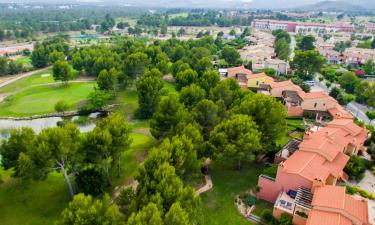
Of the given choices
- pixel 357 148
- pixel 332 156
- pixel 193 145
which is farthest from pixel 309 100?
pixel 193 145

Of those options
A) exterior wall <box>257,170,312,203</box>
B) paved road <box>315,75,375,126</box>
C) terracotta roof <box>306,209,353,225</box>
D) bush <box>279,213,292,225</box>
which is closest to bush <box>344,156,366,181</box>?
exterior wall <box>257,170,312,203</box>

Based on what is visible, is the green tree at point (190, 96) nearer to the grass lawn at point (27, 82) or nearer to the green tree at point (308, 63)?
the green tree at point (308, 63)

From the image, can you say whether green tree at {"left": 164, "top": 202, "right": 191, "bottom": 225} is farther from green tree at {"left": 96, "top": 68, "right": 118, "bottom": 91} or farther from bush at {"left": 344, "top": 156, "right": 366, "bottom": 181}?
green tree at {"left": 96, "top": 68, "right": 118, "bottom": 91}

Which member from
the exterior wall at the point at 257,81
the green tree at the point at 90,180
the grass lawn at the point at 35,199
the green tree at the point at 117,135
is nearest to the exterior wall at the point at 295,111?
the exterior wall at the point at 257,81

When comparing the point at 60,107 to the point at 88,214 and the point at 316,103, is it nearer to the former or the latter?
the point at 88,214

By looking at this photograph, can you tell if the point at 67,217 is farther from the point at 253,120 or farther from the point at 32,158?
the point at 253,120

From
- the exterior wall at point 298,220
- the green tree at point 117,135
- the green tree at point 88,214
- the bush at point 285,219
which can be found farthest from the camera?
the green tree at point 117,135
